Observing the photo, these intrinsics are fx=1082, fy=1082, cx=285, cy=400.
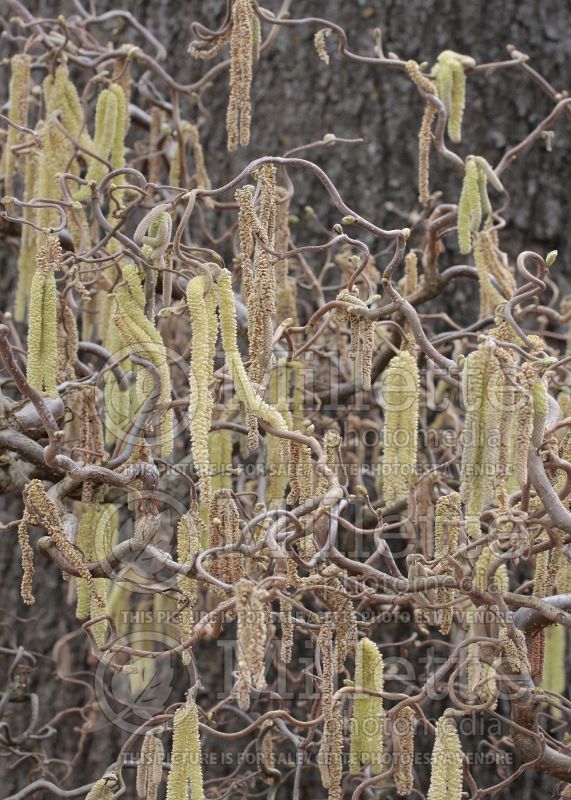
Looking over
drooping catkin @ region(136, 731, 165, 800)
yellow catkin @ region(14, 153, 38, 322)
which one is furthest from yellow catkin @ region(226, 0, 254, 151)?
drooping catkin @ region(136, 731, 165, 800)

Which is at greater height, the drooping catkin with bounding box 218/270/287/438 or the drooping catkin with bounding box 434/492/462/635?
the drooping catkin with bounding box 218/270/287/438

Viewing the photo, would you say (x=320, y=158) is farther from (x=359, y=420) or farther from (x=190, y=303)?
(x=190, y=303)

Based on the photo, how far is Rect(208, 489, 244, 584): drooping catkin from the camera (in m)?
1.42

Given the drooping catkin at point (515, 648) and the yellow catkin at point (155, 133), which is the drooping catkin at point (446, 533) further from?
the yellow catkin at point (155, 133)

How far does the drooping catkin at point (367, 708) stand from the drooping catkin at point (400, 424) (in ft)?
0.69

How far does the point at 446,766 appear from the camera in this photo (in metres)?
1.31

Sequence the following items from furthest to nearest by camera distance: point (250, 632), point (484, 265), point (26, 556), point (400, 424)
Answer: point (484, 265) → point (400, 424) → point (26, 556) → point (250, 632)

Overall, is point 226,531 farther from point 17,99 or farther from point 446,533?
point 17,99

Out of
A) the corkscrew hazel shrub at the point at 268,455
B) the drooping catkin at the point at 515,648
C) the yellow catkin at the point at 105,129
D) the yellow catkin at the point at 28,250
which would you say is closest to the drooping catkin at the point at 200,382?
the corkscrew hazel shrub at the point at 268,455

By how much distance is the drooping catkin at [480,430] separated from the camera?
1.24 m

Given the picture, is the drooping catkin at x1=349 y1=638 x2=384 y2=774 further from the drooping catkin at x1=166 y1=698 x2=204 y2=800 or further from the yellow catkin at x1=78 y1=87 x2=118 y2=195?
the yellow catkin at x1=78 y1=87 x2=118 y2=195

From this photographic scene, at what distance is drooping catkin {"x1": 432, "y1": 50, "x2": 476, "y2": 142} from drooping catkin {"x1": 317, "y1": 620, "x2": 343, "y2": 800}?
107 centimetres

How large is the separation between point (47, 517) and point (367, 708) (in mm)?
498

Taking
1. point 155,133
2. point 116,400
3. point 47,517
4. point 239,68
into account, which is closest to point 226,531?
point 47,517
